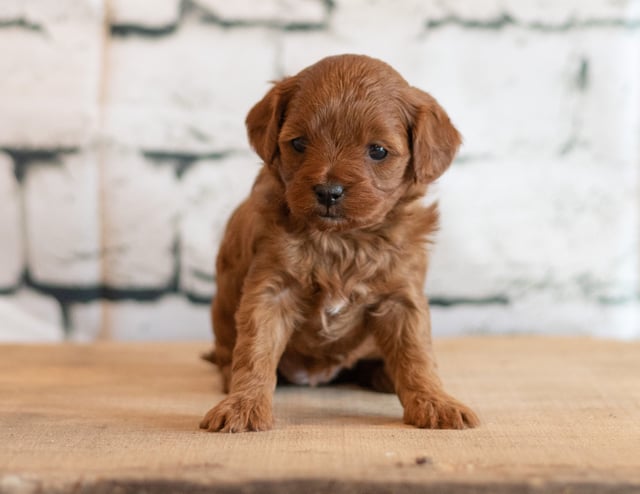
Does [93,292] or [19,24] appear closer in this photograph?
[19,24]

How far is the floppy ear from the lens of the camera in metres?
2.45

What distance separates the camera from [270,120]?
2516 mm

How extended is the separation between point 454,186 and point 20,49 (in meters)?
1.97

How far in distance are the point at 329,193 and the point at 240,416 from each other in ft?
2.08

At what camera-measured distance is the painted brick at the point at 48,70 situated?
146 inches

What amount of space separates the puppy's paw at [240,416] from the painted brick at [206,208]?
152 cm

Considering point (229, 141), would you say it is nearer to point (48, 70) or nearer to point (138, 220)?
point (138, 220)

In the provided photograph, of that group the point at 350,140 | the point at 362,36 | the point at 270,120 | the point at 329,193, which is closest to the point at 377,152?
the point at 350,140

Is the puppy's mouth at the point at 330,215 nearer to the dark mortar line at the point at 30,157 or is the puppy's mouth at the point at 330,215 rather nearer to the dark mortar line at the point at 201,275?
the dark mortar line at the point at 201,275

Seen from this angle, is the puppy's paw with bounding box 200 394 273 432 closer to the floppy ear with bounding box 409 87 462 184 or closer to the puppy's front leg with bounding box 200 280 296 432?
the puppy's front leg with bounding box 200 280 296 432

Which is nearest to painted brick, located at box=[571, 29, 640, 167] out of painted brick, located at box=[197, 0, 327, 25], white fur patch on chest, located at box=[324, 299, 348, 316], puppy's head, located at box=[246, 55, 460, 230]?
painted brick, located at box=[197, 0, 327, 25]

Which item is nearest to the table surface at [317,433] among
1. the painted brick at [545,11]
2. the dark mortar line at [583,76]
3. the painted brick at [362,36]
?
the dark mortar line at [583,76]

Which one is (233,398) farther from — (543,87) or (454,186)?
(543,87)

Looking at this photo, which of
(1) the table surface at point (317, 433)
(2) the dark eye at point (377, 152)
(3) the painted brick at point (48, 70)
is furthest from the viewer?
(3) the painted brick at point (48, 70)
